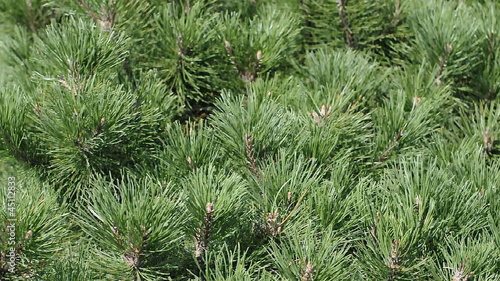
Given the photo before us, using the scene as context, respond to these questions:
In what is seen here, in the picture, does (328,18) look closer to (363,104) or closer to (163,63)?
(363,104)

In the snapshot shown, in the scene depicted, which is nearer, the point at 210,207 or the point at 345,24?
the point at 210,207

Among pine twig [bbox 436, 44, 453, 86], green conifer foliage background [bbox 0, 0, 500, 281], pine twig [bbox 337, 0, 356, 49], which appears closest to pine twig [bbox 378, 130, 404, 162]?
green conifer foliage background [bbox 0, 0, 500, 281]

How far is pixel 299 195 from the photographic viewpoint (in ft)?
3.04

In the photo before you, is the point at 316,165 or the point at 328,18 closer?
the point at 316,165

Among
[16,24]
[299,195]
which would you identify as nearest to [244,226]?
[299,195]

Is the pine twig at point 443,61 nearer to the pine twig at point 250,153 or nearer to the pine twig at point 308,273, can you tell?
the pine twig at point 250,153

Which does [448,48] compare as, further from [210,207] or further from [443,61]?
[210,207]

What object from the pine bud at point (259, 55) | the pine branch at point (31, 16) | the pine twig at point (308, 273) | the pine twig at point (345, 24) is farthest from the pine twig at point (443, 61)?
the pine branch at point (31, 16)

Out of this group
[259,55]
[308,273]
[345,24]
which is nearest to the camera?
[308,273]

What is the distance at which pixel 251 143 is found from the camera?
0.99 m

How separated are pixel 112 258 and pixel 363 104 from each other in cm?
55

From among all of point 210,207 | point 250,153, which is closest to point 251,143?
point 250,153

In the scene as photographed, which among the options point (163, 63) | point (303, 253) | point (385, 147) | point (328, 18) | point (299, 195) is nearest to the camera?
point (303, 253)

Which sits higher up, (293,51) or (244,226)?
(293,51)
